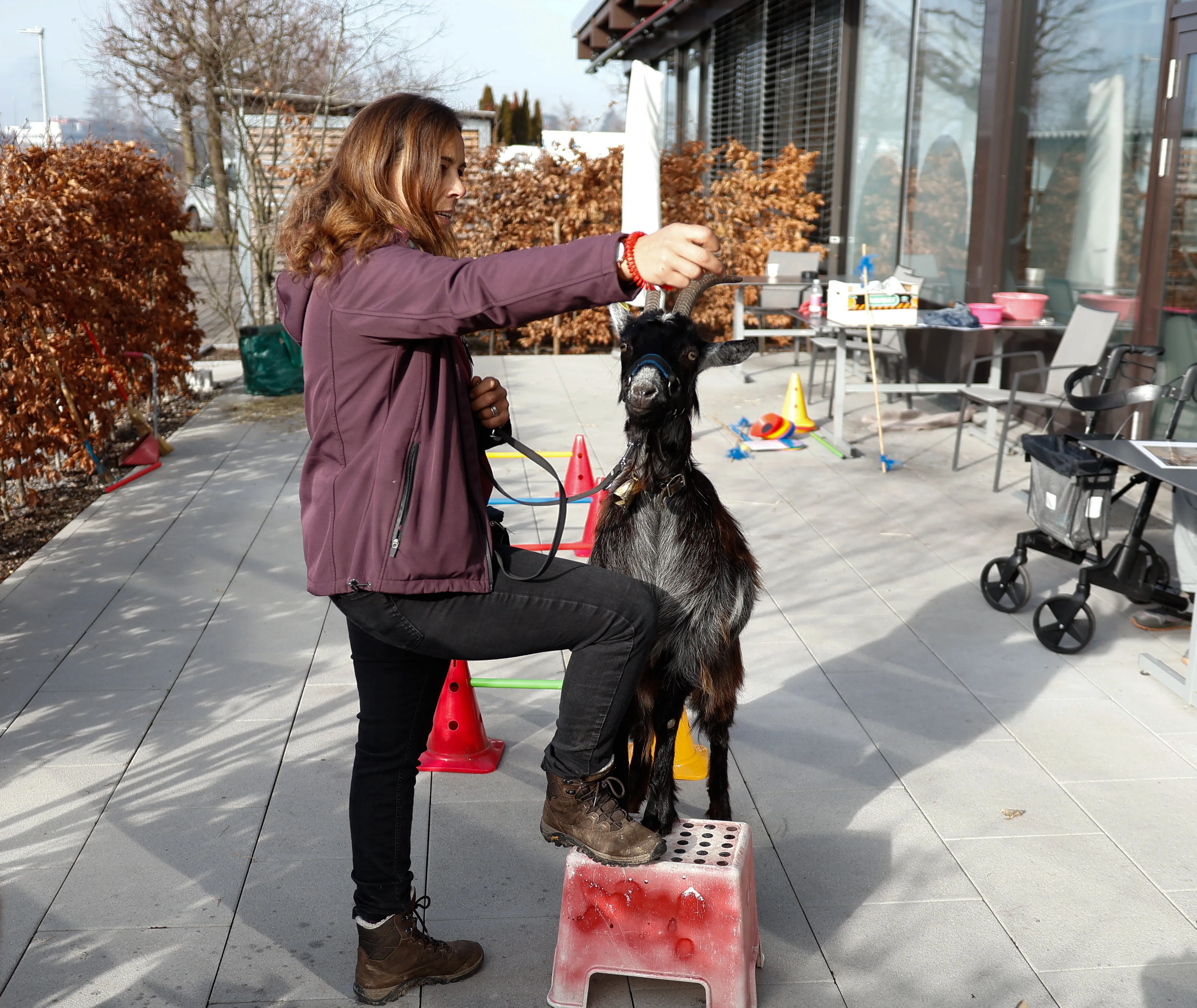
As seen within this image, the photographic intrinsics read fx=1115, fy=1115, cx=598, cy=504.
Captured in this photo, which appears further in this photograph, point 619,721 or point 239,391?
point 239,391

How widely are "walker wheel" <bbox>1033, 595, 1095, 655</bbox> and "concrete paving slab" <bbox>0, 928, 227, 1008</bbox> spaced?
3545 millimetres

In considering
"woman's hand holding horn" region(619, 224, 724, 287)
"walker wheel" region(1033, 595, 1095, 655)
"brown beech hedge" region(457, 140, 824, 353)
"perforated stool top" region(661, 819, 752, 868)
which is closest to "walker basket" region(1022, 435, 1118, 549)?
"walker wheel" region(1033, 595, 1095, 655)

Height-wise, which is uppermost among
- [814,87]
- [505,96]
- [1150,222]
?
[505,96]

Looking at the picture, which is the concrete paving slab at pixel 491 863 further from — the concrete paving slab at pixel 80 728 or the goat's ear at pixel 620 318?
the goat's ear at pixel 620 318

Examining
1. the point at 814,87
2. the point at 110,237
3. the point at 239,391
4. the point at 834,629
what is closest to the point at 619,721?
the point at 834,629

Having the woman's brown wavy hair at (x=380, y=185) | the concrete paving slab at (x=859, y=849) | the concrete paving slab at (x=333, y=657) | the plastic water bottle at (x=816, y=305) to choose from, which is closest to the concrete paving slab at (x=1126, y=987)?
the concrete paving slab at (x=859, y=849)

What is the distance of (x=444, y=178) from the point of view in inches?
90.1

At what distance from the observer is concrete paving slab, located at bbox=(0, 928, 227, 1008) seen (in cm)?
269

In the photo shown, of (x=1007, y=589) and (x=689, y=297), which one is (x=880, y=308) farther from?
(x=689, y=297)

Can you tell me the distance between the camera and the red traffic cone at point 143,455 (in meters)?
8.01

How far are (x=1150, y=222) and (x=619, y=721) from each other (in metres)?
6.56

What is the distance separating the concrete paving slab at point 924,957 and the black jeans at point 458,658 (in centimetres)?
91

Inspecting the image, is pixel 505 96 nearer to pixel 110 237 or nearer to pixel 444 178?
pixel 110 237

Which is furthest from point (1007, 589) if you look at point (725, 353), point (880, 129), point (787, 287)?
point (880, 129)
